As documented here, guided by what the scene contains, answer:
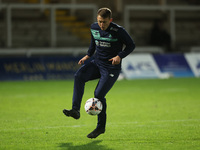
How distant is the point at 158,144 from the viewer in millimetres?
6371

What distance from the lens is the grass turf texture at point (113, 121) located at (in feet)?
21.2

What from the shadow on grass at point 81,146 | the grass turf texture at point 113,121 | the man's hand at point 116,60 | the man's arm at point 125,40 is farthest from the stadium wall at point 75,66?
the shadow on grass at point 81,146

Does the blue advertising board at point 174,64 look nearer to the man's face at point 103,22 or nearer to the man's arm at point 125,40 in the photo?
the man's arm at point 125,40

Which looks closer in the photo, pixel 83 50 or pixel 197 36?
pixel 83 50

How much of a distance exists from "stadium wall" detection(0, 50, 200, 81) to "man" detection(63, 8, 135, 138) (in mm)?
12570

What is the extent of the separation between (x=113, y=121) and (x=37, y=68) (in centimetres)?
1112

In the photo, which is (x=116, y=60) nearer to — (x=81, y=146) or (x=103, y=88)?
(x=103, y=88)

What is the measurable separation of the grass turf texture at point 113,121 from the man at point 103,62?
575 mm

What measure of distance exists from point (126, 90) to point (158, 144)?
9.37m

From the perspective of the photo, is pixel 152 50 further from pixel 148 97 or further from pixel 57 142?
pixel 57 142

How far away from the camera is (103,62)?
6977mm

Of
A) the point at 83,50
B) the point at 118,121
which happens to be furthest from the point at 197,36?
the point at 118,121

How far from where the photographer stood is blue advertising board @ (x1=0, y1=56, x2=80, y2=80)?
19087 mm

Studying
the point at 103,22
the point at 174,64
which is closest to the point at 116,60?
the point at 103,22
